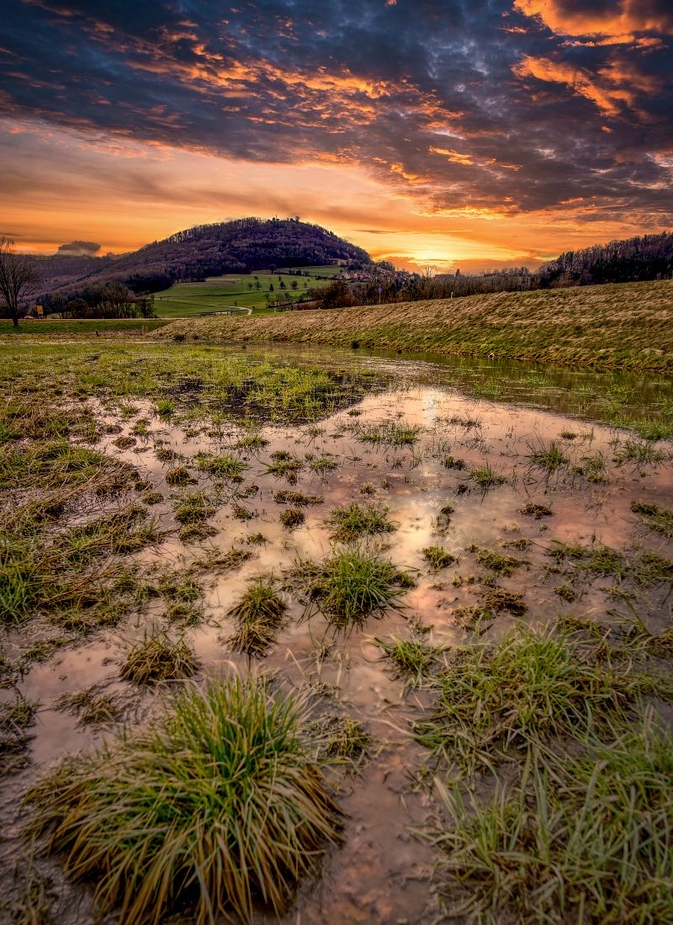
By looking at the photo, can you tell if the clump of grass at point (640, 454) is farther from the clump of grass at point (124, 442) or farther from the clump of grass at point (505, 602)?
the clump of grass at point (124, 442)

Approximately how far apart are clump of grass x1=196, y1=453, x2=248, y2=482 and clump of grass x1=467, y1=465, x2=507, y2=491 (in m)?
4.96

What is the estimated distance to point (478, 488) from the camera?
352 inches

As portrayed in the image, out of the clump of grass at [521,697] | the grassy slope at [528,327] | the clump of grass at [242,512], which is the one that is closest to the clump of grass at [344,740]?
the clump of grass at [521,697]

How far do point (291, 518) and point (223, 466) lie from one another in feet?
10.5

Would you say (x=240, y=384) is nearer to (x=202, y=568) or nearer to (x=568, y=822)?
(x=202, y=568)

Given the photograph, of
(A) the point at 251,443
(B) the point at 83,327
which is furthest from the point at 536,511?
(B) the point at 83,327

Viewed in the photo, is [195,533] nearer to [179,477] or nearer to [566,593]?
[179,477]

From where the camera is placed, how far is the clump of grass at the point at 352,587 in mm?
5172

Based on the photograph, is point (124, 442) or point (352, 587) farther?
point (124, 442)

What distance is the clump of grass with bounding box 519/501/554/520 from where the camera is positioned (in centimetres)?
769

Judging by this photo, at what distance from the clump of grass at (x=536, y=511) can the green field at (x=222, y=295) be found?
10464 cm

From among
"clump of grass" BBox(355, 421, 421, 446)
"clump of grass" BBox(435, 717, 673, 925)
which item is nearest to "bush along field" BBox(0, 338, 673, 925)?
"clump of grass" BBox(435, 717, 673, 925)

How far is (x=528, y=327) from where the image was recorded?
120 feet

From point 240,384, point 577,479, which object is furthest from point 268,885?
point 240,384
